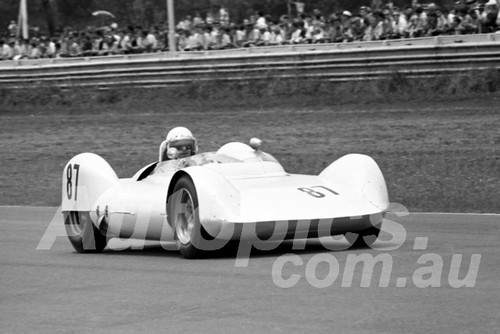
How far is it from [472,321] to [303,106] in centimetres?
1776

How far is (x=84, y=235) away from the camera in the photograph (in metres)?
10.4

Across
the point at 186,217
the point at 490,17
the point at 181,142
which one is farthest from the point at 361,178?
the point at 490,17

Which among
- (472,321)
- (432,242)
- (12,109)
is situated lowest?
(12,109)

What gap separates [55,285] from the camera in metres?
7.93

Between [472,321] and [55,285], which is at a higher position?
[472,321]

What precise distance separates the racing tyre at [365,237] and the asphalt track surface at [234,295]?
0.78ft

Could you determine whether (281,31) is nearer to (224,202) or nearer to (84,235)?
(84,235)

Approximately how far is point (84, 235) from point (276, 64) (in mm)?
13955

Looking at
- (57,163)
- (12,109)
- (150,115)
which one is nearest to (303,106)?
(150,115)

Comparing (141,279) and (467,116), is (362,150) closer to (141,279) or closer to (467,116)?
(467,116)

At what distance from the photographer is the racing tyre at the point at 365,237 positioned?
920 cm

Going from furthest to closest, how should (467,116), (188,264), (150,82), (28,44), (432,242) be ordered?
1. (28,44)
2. (150,82)
3. (467,116)
4. (432,242)
5. (188,264)

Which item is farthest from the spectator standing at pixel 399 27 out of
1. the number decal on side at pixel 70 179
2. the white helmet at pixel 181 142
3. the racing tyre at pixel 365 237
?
the racing tyre at pixel 365 237

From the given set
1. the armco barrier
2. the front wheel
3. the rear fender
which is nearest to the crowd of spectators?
the armco barrier
